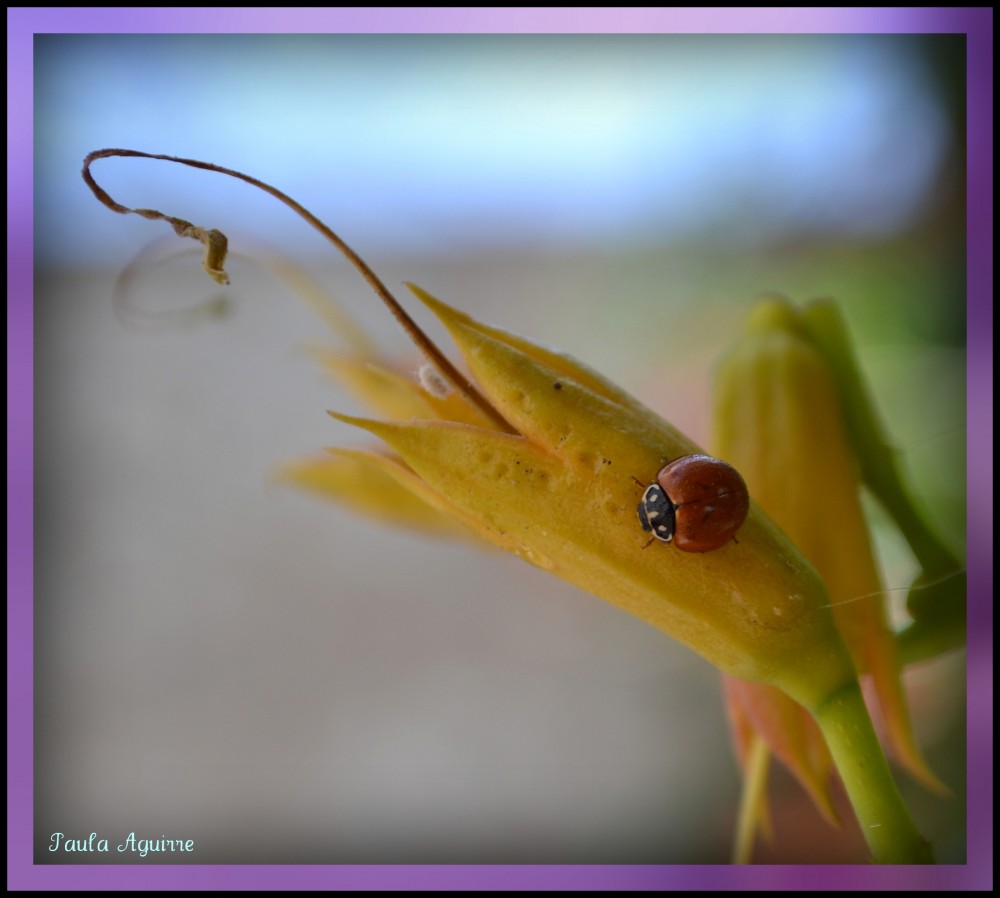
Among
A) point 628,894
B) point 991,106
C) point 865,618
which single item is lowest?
point 628,894

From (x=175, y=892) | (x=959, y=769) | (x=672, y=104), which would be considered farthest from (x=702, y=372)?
(x=175, y=892)

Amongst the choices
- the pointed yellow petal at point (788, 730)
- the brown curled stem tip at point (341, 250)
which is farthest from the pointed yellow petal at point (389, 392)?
the pointed yellow petal at point (788, 730)

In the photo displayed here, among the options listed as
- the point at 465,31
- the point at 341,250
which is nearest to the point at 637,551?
the point at 341,250

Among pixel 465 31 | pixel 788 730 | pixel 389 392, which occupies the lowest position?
pixel 788 730

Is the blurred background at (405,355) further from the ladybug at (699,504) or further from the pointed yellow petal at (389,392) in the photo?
the ladybug at (699,504)

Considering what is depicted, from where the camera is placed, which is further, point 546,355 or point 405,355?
point 405,355

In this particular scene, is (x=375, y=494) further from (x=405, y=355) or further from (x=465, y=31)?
(x=465, y=31)

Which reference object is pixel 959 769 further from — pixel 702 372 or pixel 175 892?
pixel 175 892
